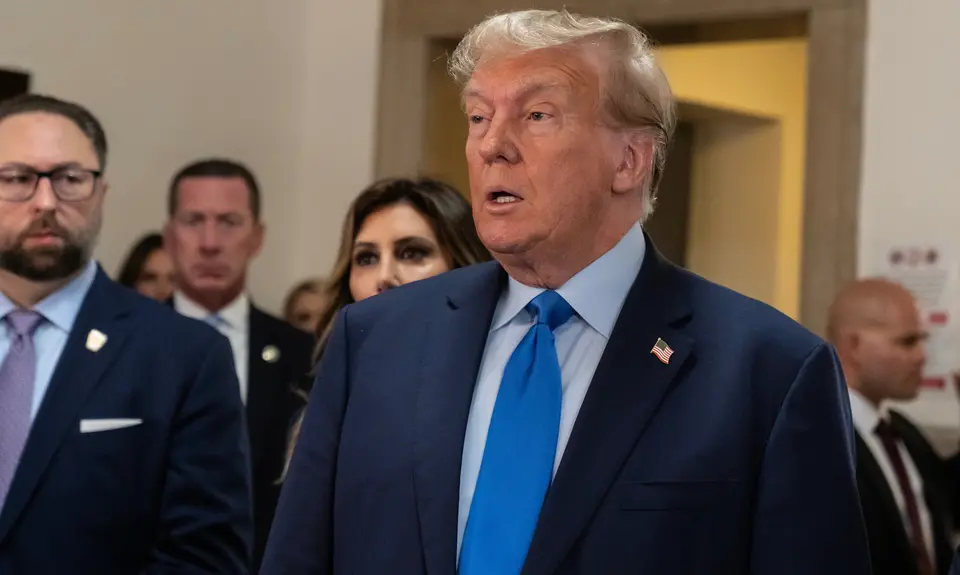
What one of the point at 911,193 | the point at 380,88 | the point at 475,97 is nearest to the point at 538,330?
the point at 475,97

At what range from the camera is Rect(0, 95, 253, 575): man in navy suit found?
2.51 meters

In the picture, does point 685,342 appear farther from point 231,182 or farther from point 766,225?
point 766,225

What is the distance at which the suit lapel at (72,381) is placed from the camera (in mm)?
2486

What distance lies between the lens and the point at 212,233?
4246 millimetres

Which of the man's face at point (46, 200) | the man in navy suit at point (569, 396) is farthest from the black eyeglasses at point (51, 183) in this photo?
the man in navy suit at point (569, 396)

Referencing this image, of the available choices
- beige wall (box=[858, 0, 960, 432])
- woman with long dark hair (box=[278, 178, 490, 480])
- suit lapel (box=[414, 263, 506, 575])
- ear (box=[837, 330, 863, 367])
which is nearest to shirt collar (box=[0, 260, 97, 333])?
woman with long dark hair (box=[278, 178, 490, 480])

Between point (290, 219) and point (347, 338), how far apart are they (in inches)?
162

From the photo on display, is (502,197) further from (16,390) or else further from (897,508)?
(897,508)

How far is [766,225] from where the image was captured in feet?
22.1

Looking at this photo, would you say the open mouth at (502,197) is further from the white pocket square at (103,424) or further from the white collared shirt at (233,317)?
the white collared shirt at (233,317)

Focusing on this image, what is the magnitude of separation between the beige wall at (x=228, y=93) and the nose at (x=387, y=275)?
2639mm

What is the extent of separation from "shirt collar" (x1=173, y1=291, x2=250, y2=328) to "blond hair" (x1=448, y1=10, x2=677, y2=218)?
7.64 feet

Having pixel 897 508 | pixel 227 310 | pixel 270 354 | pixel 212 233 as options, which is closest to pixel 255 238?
pixel 212 233

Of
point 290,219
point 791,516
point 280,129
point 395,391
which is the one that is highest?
point 280,129
